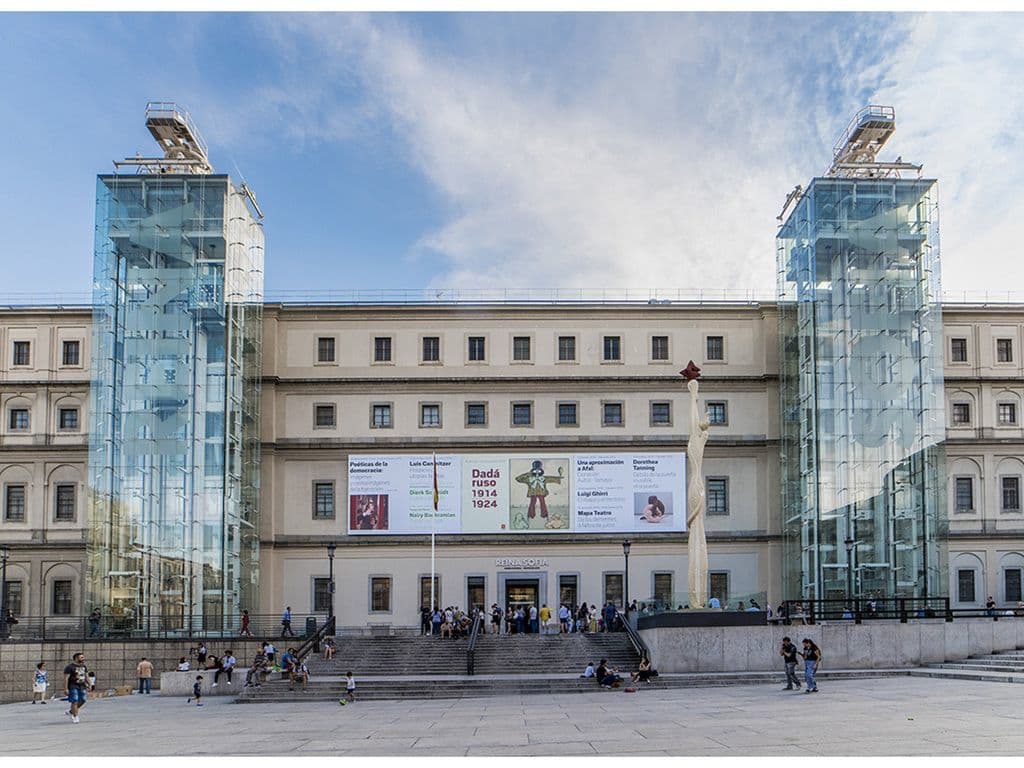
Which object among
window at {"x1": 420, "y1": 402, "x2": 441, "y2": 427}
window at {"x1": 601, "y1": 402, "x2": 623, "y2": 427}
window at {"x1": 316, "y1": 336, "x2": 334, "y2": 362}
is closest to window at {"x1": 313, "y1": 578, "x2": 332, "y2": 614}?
window at {"x1": 420, "y1": 402, "x2": 441, "y2": 427}

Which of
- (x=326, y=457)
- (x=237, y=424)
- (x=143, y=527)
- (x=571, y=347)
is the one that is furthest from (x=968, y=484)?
(x=143, y=527)

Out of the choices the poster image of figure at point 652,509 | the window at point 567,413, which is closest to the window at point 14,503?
the window at point 567,413

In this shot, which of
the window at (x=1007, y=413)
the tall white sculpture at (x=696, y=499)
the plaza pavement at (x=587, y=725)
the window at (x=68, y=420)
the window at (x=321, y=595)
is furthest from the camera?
the window at (x=1007, y=413)

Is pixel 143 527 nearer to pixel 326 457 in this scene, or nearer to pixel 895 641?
pixel 326 457

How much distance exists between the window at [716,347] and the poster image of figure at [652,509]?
6.40 m

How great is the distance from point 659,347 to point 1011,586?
18694 mm

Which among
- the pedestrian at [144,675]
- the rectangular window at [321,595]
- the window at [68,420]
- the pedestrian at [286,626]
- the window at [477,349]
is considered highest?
the window at [477,349]

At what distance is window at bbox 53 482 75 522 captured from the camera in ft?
179

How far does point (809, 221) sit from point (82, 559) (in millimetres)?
34517

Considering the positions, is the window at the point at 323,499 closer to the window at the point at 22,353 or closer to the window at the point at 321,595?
the window at the point at 321,595

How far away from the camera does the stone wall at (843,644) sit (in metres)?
36.0

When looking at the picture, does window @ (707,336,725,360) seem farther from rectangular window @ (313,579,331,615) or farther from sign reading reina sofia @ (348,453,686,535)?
rectangular window @ (313,579,331,615)

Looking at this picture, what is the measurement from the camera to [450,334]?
53750 millimetres

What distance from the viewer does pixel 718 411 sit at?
53.6 meters
